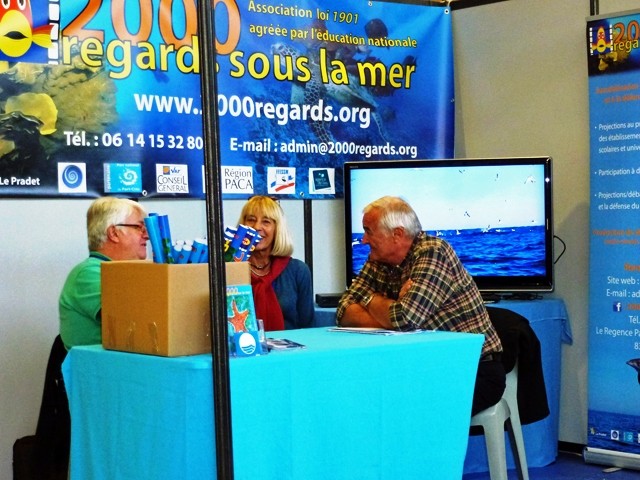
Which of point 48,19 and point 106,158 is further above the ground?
point 48,19

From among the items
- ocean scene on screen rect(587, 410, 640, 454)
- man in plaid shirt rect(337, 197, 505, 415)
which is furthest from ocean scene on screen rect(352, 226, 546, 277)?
man in plaid shirt rect(337, 197, 505, 415)

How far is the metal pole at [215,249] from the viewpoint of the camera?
2.36 metres

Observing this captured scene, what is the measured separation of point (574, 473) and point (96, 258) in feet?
8.87

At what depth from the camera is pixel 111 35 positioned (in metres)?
4.82

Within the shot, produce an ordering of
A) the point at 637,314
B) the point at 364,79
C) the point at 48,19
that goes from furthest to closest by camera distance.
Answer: the point at 364,79, the point at 637,314, the point at 48,19

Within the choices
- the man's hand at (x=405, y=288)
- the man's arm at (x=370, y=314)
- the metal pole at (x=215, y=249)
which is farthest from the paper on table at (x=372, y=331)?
the metal pole at (x=215, y=249)

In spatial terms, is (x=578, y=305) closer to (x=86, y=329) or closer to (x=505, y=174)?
(x=505, y=174)

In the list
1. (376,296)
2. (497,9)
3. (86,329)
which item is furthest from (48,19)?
(497,9)

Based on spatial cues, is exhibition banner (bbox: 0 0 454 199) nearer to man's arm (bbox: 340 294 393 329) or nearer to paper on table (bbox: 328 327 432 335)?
man's arm (bbox: 340 294 393 329)

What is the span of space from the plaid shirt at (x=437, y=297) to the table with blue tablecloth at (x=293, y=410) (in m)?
0.22

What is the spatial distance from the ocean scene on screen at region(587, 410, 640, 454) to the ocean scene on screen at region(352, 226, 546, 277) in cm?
78

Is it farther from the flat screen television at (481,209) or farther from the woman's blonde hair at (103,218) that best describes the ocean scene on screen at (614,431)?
the woman's blonde hair at (103,218)

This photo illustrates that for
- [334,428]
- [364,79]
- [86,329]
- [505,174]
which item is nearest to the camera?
[334,428]

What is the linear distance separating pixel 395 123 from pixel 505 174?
0.79 m
